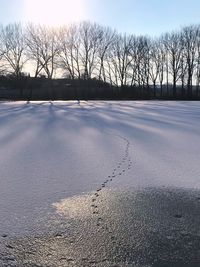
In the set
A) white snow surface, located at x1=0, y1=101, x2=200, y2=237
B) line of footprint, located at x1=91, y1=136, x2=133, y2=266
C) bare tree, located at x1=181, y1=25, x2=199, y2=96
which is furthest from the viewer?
bare tree, located at x1=181, y1=25, x2=199, y2=96

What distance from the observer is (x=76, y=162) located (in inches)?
199

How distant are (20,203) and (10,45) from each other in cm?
4547

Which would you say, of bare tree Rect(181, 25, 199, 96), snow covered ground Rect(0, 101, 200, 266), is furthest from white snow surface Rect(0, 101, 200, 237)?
bare tree Rect(181, 25, 199, 96)

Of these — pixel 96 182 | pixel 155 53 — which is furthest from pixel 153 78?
pixel 96 182

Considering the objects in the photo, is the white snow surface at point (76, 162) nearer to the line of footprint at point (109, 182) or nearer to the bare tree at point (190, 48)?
the line of footprint at point (109, 182)

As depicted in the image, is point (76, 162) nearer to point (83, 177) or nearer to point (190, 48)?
point (83, 177)

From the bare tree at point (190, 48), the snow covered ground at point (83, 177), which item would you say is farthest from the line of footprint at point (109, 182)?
the bare tree at point (190, 48)

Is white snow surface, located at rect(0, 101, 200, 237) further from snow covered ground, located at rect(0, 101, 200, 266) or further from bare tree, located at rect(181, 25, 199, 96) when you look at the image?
bare tree, located at rect(181, 25, 199, 96)

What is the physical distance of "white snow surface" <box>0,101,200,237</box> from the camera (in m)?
3.53

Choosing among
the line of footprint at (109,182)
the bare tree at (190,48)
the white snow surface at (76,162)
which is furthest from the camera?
the bare tree at (190,48)

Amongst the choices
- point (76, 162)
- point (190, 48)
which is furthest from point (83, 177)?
point (190, 48)

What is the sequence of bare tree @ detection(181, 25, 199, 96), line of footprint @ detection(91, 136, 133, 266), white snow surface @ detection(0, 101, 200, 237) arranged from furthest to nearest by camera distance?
bare tree @ detection(181, 25, 199, 96) → white snow surface @ detection(0, 101, 200, 237) → line of footprint @ detection(91, 136, 133, 266)

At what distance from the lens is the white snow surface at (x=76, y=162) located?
139 inches

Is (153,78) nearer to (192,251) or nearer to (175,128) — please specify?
(175,128)
